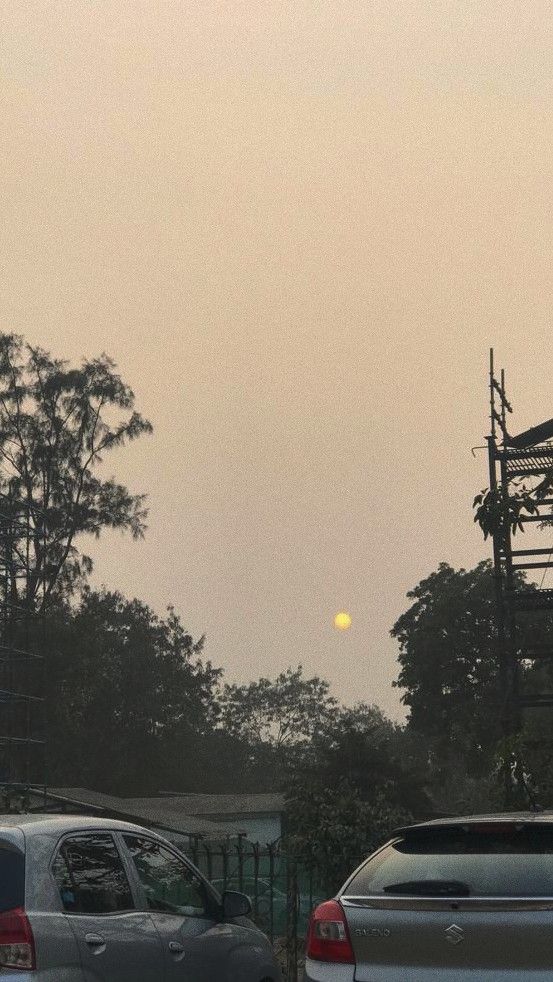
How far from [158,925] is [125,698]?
5483cm

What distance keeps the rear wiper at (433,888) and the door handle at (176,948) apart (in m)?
1.52

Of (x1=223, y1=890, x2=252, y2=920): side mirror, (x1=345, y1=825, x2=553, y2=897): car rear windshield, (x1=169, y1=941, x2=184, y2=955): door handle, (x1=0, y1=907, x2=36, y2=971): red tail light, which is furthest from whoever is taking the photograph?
(x1=223, y1=890, x2=252, y2=920): side mirror

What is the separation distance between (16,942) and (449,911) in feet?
6.11

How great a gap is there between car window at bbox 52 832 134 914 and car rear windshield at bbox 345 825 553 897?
3.91 ft

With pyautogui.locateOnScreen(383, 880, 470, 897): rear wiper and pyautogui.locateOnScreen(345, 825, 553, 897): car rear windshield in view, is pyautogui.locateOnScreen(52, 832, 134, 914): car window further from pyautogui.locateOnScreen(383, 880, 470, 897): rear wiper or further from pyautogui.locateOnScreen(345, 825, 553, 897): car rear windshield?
pyautogui.locateOnScreen(383, 880, 470, 897): rear wiper

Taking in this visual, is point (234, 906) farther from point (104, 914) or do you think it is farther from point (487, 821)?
point (487, 821)

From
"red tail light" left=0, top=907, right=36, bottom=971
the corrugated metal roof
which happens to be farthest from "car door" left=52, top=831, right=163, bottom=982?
the corrugated metal roof

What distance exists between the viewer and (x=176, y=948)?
23.5 ft

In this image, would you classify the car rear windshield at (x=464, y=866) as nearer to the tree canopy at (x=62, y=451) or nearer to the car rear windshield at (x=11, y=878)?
the car rear windshield at (x=11, y=878)

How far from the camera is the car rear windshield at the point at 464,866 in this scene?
5.99 metres

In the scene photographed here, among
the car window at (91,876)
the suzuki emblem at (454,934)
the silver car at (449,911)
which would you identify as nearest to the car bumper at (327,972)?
the silver car at (449,911)

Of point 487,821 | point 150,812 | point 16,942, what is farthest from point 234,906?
point 150,812

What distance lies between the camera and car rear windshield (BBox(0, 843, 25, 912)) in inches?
230

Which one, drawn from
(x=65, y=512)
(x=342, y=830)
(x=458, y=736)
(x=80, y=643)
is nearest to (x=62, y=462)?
(x=65, y=512)
